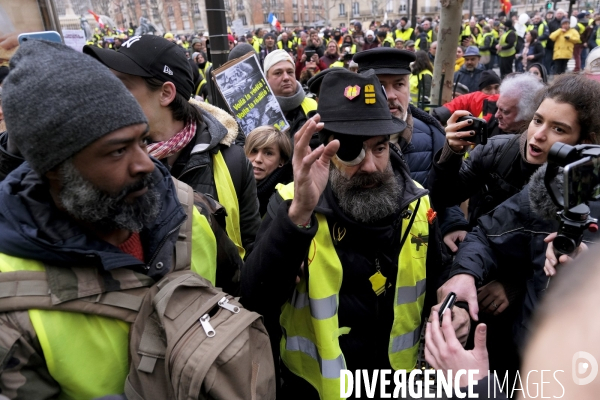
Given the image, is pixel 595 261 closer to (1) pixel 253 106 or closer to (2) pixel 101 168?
(2) pixel 101 168

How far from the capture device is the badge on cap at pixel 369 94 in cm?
191

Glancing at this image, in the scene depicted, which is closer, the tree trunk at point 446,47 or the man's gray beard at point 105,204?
the man's gray beard at point 105,204

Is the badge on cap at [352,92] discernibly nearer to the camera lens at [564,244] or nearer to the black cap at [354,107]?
the black cap at [354,107]

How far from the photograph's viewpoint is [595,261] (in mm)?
904

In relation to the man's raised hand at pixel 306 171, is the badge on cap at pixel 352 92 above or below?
above

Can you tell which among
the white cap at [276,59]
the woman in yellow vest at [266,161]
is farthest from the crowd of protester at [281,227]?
the white cap at [276,59]

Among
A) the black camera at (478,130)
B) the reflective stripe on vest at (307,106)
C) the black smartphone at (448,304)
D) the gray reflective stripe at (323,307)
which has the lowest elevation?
the gray reflective stripe at (323,307)

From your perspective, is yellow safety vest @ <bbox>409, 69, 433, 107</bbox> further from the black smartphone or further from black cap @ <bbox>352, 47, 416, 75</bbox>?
the black smartphone

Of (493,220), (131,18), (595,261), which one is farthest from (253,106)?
(131,18)

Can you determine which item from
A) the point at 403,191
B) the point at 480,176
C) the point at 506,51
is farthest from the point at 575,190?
→ the point at 506,51

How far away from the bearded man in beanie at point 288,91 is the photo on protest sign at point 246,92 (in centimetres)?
37

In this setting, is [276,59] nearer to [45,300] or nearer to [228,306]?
[228,306]

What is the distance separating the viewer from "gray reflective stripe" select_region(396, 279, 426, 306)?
1912 mm

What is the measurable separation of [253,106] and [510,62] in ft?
43.1
